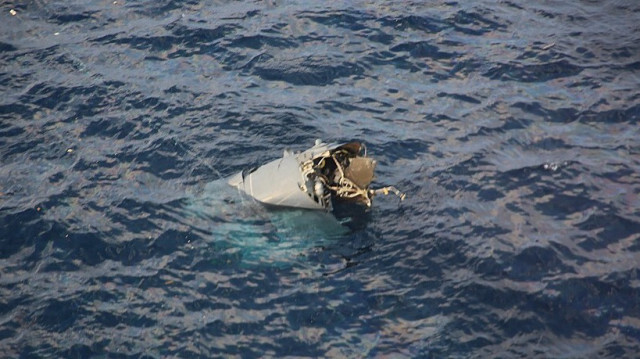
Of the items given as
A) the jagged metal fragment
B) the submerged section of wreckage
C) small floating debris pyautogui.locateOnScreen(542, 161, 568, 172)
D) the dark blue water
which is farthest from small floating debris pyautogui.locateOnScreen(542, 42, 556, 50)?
the jagged metal fragment

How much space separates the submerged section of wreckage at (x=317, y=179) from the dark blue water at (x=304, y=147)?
0.41m

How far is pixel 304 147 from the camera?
14.7m

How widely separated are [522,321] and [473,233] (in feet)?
6.76

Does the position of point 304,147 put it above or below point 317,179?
below

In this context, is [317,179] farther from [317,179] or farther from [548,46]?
[548,46]

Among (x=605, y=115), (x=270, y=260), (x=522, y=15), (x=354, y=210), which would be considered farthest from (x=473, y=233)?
(x=522, y=15)

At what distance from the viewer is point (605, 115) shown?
50.1 feet

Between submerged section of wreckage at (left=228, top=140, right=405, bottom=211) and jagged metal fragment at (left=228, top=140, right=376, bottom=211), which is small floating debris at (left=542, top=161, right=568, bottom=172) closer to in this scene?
submerged section of wreckage at (left=228, top=140, right=405, bottom=211)

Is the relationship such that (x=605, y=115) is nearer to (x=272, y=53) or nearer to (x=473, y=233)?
(x=473, y=233)

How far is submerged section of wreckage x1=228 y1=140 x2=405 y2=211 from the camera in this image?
1227cm

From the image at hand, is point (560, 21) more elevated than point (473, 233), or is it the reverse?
point (560, 21)

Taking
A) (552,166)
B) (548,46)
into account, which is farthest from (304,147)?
(548,46)

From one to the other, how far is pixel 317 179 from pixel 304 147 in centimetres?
235

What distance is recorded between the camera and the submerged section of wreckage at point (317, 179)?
1227cm
